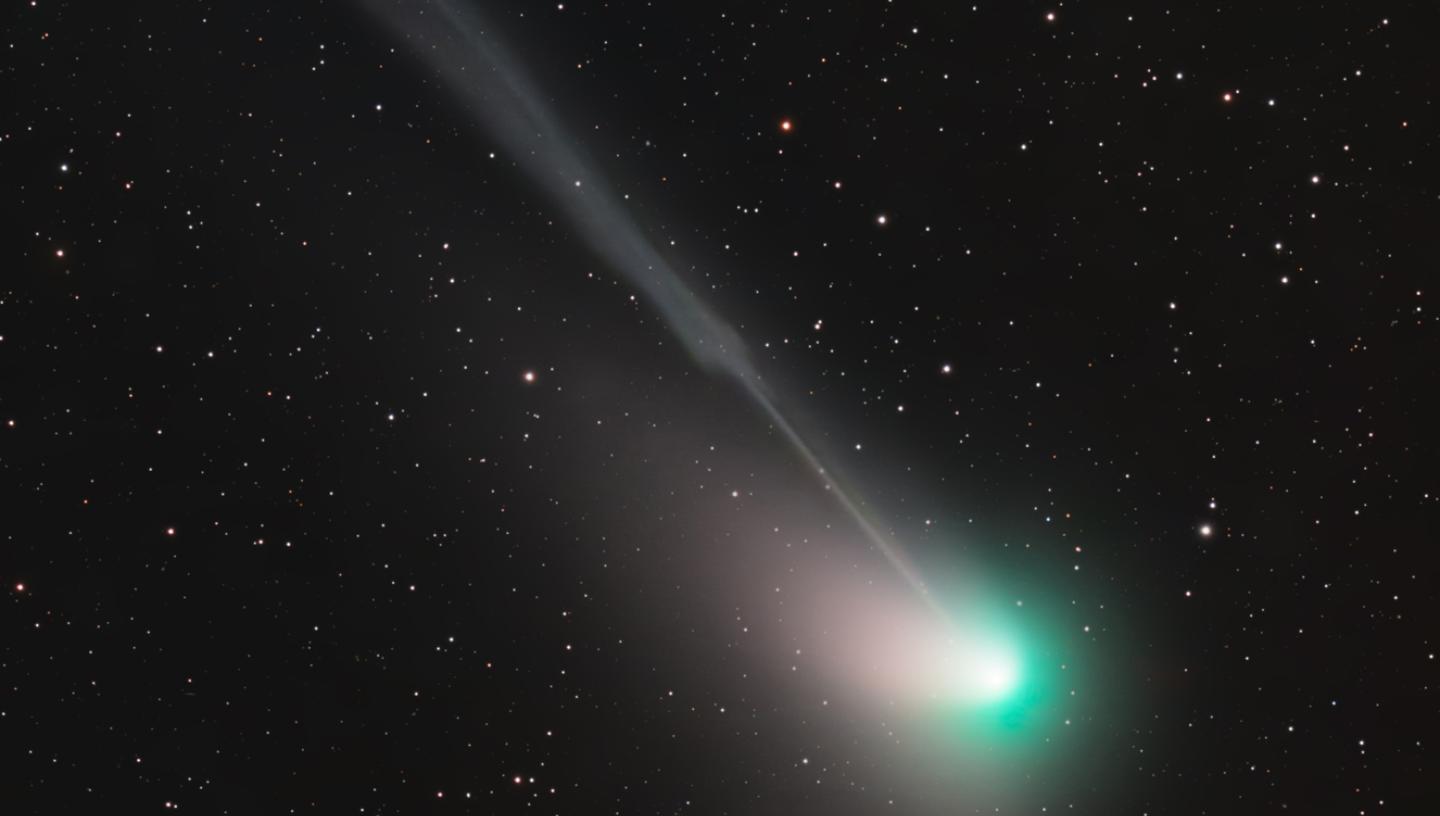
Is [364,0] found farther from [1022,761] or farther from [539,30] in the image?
[1022,761]

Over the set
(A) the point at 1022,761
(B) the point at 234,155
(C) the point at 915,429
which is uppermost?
(B) the point at 234,155

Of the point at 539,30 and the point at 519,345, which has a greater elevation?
the point at 539,30

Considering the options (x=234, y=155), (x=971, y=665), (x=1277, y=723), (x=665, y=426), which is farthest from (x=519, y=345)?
(x=1277, y=723)

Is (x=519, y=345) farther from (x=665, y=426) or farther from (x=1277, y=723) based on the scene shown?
(x=1277, y=723)

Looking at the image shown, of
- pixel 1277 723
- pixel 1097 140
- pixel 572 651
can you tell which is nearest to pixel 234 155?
pixel 572 651

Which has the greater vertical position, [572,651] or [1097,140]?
[1097,140]
